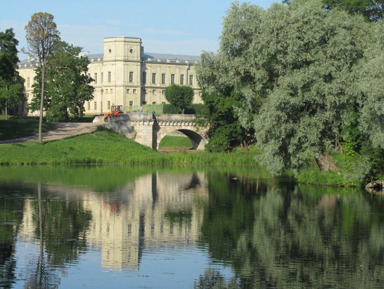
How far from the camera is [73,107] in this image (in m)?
74.6

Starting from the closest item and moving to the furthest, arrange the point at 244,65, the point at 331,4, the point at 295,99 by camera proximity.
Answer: the point at 295,99, the point at 244,65, the point at 331,4

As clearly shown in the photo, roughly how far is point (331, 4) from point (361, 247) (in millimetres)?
33300

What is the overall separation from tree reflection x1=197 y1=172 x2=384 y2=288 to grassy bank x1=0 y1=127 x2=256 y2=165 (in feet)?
72.6

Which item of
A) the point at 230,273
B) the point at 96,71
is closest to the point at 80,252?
the point at 230,273

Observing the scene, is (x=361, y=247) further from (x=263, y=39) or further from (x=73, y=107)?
(x=73, y=107)

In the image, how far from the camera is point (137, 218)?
24.6 metres

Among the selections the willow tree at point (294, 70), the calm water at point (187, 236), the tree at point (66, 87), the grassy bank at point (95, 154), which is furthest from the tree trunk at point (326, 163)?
the tree at point (66, 87)

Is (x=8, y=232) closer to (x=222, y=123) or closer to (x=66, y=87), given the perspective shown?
(x=222, y=123)

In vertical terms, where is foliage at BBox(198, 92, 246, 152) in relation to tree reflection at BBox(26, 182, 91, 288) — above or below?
above

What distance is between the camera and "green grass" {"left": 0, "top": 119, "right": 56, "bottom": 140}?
58719 mm

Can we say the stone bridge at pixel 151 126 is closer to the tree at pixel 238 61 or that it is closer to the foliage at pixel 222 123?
the foliage at pixel 222 123

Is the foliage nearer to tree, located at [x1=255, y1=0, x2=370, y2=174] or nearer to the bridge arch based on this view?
the bridge arch

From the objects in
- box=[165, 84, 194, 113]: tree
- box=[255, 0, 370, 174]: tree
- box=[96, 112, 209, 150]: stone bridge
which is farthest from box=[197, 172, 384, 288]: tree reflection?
box=[165, 84, 194, 113]: tree

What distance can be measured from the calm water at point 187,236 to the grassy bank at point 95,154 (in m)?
15.2
